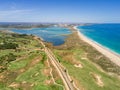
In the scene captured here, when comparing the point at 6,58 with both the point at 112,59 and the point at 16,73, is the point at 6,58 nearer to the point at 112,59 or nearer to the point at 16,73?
the point at 16,73

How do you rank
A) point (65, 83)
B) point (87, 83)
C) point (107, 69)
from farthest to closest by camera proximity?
point (107, 69) → point (87, 83) → point (65, 83)

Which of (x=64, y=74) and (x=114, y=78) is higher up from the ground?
(x=64, y=74)

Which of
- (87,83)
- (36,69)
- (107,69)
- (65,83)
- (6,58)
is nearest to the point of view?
(65,83)

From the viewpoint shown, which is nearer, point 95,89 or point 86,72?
point 95,89

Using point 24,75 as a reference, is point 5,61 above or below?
below

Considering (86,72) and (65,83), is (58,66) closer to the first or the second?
(86,72)

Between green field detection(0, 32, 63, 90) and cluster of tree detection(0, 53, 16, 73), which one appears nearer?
green field detection(0, 32, 63, 90)

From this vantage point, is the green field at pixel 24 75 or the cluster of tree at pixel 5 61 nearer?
the green field at pixel 24 75

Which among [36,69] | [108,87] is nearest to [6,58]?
[36,69]

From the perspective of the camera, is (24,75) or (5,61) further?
(5,61)
